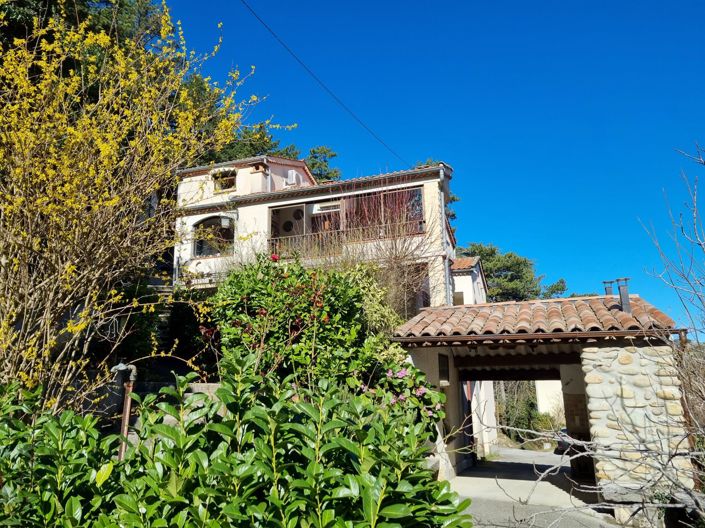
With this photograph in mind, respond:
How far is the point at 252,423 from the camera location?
2.00m

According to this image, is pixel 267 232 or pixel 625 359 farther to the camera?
pixel 267 232

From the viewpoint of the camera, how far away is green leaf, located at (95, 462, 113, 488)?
77.2 inches

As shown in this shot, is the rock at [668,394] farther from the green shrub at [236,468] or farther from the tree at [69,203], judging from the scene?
the tree at [69,203]

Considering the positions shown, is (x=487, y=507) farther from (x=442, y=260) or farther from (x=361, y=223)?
(x=361, y=223)

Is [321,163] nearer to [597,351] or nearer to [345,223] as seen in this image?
[345,223]

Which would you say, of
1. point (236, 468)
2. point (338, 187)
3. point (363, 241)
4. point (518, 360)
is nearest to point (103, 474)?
point (236, 468)

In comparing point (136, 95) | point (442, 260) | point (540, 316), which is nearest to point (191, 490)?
point (136, 95)

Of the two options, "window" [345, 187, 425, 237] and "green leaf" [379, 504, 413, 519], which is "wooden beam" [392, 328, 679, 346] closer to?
"green leaf" [379, 504, 413, 519]

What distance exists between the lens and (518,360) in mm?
10500

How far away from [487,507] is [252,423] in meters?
7.00

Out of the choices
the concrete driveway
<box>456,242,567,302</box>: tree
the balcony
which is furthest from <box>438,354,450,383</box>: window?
<box>456,242,567,302</box>: tree

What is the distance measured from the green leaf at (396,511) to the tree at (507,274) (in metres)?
35.1

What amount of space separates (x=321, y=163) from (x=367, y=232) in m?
17.8

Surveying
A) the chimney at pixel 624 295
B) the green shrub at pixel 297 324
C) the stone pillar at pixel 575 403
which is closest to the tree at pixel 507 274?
the stone pillar at pixel 575 403
